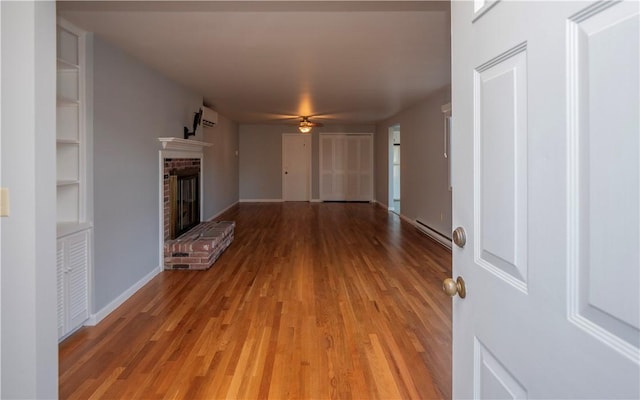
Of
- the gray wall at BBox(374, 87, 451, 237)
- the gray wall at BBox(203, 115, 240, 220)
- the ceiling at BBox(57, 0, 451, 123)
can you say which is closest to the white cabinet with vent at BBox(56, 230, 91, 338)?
the ceiling at BBox(57, 0, 451, 123)

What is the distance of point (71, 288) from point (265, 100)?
4.46m

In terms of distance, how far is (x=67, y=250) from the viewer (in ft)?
9.26

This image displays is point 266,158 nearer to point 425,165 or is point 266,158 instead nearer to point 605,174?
point 425,165

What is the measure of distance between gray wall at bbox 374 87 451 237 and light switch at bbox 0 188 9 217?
514 cm

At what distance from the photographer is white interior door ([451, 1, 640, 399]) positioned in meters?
0.61

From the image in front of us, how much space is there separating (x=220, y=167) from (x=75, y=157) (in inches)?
239

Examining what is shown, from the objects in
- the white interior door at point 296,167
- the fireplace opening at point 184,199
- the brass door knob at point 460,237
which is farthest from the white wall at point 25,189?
the white interior door at point 296,167

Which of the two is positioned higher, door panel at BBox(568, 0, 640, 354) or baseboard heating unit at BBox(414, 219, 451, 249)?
door panel at BBox(568, 0, 640, 354)

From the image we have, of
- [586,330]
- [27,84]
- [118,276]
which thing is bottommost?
[118,276]

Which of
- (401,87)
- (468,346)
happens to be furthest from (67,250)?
(401,87)

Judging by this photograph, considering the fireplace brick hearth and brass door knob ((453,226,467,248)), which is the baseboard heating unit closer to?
the fireplace brick hearth

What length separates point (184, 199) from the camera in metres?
5.50

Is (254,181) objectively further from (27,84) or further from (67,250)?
(27,84)

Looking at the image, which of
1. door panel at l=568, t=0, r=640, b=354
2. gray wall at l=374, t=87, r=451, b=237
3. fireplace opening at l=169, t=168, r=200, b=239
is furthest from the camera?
gray wall at l=374, t=87, r=451, b=237
